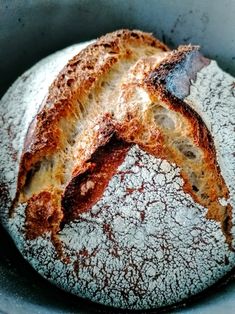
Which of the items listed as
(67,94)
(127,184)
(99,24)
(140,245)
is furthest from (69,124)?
(99,24)

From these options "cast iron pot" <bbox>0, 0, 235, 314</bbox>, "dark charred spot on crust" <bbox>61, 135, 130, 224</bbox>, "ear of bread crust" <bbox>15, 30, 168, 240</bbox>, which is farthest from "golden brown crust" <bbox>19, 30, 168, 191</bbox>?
"cast iron pot" <bbox>0, 0, 235, 314</bbox>

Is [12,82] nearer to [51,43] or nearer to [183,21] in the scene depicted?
[51,43]

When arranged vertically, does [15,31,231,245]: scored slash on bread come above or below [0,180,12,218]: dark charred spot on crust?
above

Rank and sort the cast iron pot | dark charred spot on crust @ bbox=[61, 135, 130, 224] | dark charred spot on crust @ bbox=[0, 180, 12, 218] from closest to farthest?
dark charred spot on crust @ bbox=[61, 135, 130, 224] < dark charred spot on crust @ bbox=[0, 180, 12, 218] < the cast iron pot

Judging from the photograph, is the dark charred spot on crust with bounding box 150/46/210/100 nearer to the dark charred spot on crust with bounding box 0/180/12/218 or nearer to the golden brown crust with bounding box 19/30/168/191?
the golden brown crust with bounding box 19/30/168/191

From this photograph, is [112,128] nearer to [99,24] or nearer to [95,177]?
[95,177]

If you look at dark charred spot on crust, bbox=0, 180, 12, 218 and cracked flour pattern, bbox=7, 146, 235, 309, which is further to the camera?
dark charred spot on crust, bbox=0, 180, 12, 218

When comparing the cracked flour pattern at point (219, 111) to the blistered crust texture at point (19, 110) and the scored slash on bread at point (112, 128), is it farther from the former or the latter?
the blistered crust texture at point (19, 110)

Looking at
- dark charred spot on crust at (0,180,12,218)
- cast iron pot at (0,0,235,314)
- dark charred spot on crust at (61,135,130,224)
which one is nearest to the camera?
dark charred spot on crust at (61,135,130,224)

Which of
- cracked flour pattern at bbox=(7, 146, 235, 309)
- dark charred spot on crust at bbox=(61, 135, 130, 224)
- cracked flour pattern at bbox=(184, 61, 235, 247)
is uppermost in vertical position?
cracked flour pattern at bbox=(184, 61, 235, 247)

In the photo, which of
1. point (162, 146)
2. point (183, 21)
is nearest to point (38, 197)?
point (162, 146)
